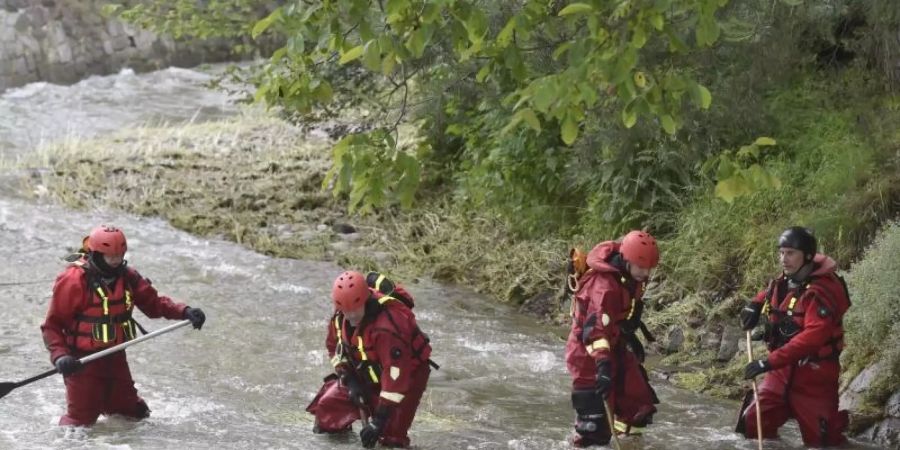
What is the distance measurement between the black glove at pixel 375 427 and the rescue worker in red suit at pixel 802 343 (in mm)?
2220

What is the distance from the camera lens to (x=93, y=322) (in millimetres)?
7633

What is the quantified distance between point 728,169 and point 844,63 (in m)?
7.37

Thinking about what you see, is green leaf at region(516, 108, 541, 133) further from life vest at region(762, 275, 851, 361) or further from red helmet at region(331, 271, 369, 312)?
life vest at region(762, 275, 851, 361)

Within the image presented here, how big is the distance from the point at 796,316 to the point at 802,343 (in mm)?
271

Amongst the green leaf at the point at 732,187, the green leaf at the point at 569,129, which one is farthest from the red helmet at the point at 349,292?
the green leaf at the point at 732,187

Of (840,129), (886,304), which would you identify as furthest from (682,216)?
(886,304)

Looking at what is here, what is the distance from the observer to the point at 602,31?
536cm

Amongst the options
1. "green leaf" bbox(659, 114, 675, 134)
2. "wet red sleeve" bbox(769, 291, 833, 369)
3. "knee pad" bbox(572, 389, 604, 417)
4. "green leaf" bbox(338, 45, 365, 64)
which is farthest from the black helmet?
"green leaf" bbox(338, 45, 365, 64)

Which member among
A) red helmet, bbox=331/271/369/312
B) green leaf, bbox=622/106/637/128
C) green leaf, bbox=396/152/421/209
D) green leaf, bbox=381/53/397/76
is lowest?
red helmet, bbox=331/271/369/312

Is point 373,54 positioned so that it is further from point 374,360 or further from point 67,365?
point 67,365

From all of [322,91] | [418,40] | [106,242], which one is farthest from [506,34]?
[106,242]

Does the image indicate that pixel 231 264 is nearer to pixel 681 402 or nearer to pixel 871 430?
pixel 681 402

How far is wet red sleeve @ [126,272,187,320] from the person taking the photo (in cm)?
802

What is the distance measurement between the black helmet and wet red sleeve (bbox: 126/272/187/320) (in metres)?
3.98
